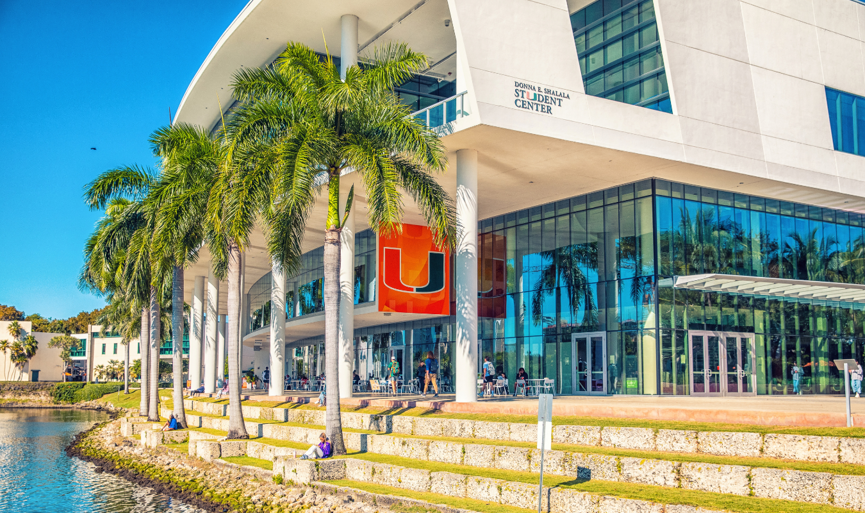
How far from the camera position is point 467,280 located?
21859 mm

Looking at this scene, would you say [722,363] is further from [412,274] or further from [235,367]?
[235,367]

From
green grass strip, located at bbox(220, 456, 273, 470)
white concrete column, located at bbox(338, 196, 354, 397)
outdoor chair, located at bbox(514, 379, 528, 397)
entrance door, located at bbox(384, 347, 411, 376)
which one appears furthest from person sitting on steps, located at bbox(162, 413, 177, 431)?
entrance door, located at bbox(384, 347, 411, 376)

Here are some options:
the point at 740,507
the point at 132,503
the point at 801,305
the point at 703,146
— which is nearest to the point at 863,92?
the point at 801,305

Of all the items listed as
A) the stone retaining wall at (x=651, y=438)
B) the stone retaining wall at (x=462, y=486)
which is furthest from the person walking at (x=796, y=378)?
the stone retaining wall at (x=462, y=486)

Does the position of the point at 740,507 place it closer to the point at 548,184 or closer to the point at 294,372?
the point at 548,184

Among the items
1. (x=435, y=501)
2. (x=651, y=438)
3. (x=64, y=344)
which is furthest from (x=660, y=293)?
A: (x=64, y=344)

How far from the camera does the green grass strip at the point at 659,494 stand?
1000 centimetres

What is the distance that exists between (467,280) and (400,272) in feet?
23.2

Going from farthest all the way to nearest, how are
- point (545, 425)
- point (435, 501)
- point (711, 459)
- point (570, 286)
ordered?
point (570, 286), point (435, 501), point (711, 459), point (545, 425)

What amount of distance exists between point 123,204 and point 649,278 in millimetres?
23263

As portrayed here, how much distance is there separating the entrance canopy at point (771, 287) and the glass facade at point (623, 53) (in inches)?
231

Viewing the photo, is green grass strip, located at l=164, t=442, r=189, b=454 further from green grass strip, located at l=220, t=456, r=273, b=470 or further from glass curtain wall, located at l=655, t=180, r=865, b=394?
glass curtain wall, located at l=655, t=180, r=865, b=394

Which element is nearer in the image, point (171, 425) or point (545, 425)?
point (545, 425)

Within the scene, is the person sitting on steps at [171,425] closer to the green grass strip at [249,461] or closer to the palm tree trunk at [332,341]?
the green grass strip at [249,461]
